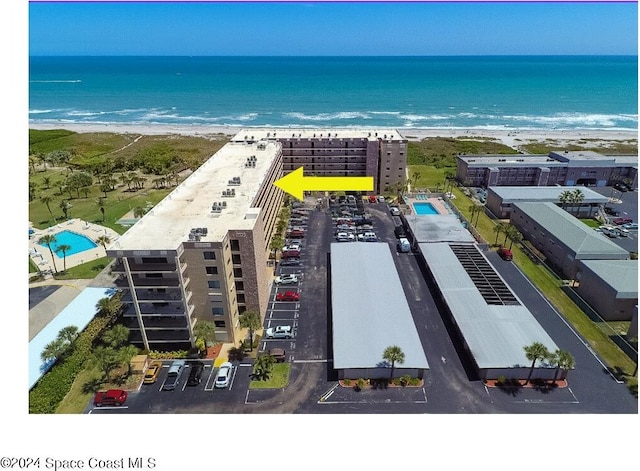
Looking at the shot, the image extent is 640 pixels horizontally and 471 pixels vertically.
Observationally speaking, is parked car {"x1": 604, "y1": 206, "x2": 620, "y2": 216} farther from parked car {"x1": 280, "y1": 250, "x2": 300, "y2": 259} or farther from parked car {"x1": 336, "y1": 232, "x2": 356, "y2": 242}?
parked car {"x1": 280, "y1": 250, "x2": 300, "y2": 259}

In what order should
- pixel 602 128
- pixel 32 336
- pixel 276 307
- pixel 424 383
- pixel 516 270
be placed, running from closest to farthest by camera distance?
pixel 424 383 → pixel 32 336 → pixel 276 307 → pixel 516 270 → pixel 602 128

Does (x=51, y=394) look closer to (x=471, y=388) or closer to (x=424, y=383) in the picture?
(x=424, y=383)

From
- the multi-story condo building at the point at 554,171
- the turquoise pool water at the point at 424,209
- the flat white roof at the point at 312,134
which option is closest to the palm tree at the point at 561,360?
the turquoise pool water at the point at 424,209

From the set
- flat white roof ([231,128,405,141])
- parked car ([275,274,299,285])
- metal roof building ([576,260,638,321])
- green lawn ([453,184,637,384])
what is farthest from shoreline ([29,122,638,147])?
parked car ([275,274,299,285])

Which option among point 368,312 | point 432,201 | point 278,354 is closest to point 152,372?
point 278,354

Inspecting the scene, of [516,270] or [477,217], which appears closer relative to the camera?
[516,270]

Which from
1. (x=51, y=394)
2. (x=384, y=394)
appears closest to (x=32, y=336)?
(x=51, y=394)

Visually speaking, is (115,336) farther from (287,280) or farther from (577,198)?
(577,198)
